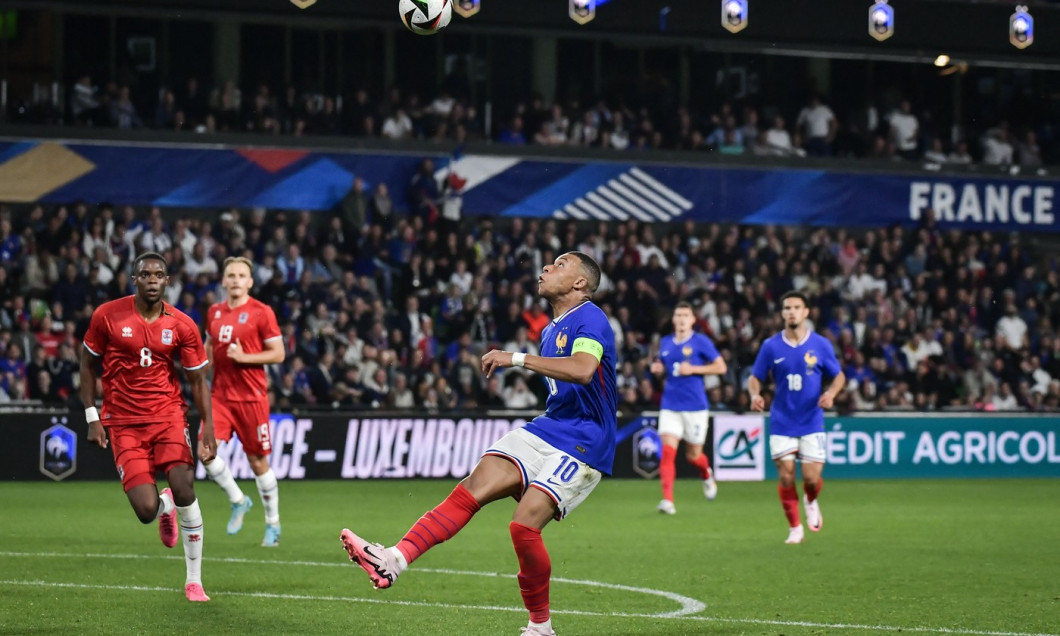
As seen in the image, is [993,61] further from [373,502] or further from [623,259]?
[373,502]

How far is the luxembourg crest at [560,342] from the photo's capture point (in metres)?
7.85

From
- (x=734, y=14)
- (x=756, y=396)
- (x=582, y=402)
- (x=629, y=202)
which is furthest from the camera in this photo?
(x=629, y=202)

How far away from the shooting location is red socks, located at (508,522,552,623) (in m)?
7.61

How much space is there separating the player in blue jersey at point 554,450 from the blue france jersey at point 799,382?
6188 mm

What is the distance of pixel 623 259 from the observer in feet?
88.8

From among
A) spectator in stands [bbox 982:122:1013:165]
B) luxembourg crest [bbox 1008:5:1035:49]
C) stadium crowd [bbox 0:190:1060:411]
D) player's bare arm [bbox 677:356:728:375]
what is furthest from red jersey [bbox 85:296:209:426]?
spectator in stands [bbox 982:122:1013:165]

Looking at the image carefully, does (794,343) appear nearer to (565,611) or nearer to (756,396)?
(756,396)

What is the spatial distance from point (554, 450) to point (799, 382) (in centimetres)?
653

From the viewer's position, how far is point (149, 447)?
31.8 ft

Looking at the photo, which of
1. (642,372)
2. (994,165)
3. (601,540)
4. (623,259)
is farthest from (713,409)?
(994,165)

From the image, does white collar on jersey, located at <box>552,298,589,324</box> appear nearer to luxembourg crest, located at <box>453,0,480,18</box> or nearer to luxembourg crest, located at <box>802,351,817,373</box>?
luxembourg crest, located at <box>802,351,817,373</box>

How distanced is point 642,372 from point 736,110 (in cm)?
874

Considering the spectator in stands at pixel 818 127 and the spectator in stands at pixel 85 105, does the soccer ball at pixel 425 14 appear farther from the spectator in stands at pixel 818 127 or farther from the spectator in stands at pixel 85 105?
the spectator in stands at pixel 818 127

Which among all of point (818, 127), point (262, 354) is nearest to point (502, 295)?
point (818, 127)
